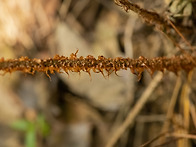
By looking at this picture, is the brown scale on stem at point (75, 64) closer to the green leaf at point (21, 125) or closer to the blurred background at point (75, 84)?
the blurred background at point (75, 84)

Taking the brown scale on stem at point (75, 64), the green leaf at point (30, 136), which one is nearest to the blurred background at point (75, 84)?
the green leaf at point (30, 136)

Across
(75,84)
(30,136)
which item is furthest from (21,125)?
(75,84)

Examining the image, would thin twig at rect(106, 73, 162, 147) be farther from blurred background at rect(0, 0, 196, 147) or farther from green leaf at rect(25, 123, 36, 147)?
green leaf at rect(25, 123, 36, 147)

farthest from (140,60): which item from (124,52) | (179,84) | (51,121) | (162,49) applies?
(51,121)

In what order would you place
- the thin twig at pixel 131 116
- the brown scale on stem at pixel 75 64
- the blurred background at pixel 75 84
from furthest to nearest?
the blurred background at pixel 75 84
the thin twig at pixel 131 116
the brown scale on stem at pixel 75 64

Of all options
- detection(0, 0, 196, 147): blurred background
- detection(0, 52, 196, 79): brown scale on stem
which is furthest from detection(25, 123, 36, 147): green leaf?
detection(0, 52, 196, 79): brown scale on stem

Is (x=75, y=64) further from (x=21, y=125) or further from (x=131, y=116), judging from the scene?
(x=21, y=125)

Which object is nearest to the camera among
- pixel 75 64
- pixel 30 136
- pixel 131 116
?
pixel 75 64

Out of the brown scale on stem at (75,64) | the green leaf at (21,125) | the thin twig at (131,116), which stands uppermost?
the green leaf at (21,125)
